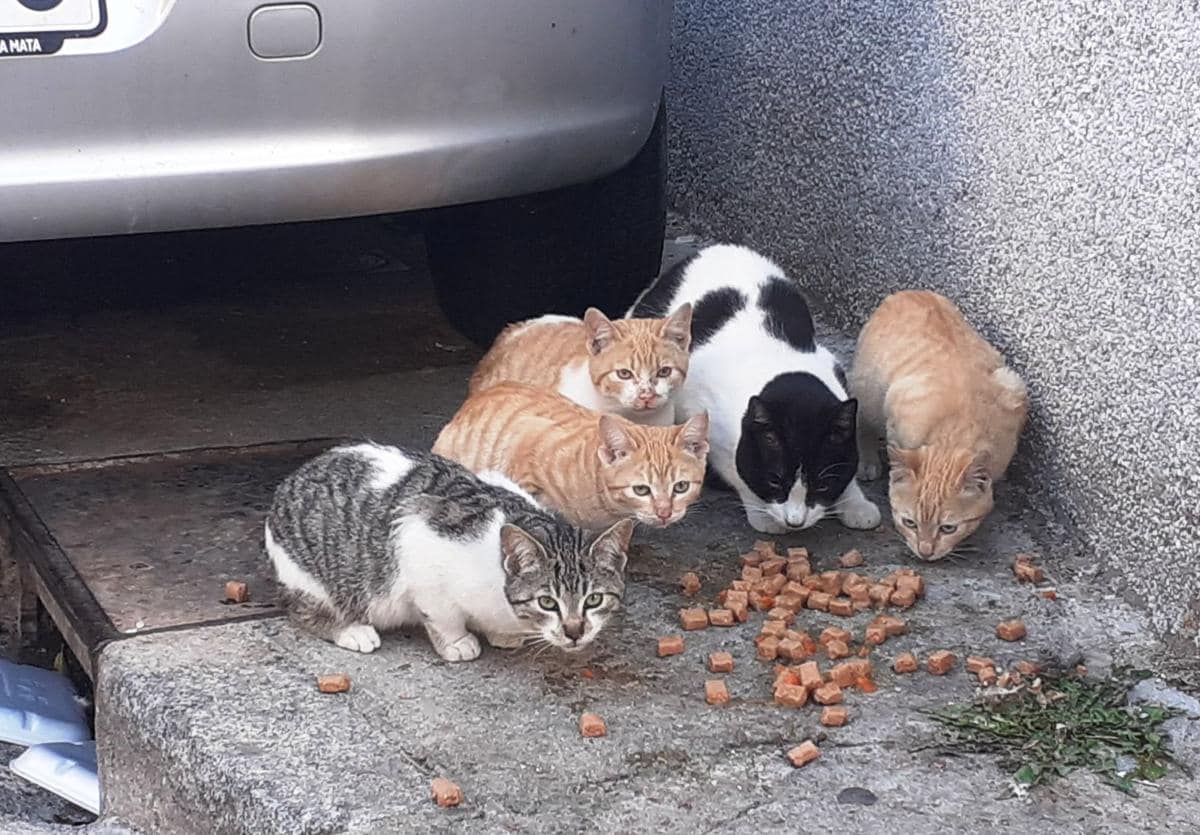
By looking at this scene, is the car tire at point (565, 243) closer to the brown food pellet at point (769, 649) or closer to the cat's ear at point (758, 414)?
the cat's ear at point (758, 414)

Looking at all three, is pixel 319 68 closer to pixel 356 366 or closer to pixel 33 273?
pixel 356 366

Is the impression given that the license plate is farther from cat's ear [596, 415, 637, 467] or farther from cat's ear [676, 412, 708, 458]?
cat's ear [676, 412, 708, 458]

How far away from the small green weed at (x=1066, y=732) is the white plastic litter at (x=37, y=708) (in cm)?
157

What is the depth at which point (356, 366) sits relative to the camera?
4.18m

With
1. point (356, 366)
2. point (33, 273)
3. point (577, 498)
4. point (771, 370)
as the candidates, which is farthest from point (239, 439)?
point (33, 273)

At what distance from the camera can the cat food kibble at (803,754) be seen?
8.00ft

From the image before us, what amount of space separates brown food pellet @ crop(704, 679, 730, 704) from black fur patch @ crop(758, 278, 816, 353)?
4.06 ft

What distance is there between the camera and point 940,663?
107 inches

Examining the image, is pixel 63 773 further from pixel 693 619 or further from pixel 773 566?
pixel 773 566

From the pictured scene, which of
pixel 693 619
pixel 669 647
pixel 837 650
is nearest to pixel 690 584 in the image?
pixel 693 619

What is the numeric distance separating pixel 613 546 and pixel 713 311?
1231mm

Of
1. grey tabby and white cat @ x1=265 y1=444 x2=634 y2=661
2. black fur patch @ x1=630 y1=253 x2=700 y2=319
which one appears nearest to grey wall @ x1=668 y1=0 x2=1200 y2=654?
black fur patch @ x1=630 y1=253 x2=700 y2=319

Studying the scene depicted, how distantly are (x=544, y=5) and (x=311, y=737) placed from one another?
4.56ft

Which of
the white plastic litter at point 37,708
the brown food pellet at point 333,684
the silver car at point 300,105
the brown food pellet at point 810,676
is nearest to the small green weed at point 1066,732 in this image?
the brown food pellet at point 810,676
